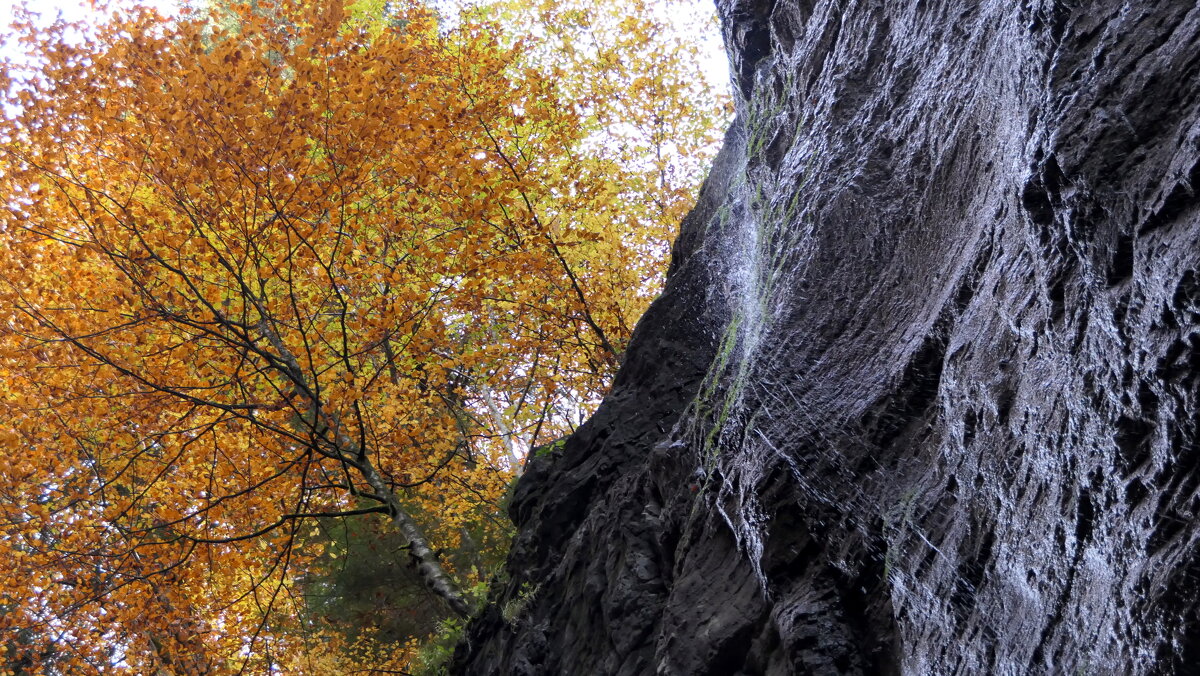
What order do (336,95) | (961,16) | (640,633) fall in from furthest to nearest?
(336,95), (640,633), (961,16)

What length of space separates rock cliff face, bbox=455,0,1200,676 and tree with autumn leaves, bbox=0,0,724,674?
374 centimetres

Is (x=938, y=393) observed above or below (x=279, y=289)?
below

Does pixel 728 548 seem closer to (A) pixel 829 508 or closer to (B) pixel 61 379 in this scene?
(A) pixel 829 508

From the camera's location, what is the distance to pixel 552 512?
27.8ft

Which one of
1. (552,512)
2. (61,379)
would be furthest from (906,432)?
(61,379)

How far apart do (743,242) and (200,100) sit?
552 centimetres

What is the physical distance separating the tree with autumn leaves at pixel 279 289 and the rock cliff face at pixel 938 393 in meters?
3.74

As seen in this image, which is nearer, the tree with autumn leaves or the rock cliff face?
the rock cliff face

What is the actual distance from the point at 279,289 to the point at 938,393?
12.7 m

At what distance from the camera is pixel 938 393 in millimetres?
4184

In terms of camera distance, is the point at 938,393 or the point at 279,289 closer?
the point at 938,393

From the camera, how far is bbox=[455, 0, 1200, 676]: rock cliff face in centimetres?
286

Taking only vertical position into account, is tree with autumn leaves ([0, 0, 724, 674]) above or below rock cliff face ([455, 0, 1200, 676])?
above

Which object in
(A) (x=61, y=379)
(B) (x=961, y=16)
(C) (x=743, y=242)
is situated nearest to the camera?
(B) (x=961, y=16)
